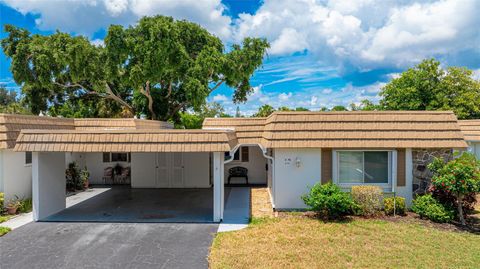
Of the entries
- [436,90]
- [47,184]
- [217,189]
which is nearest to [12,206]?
[47,184]

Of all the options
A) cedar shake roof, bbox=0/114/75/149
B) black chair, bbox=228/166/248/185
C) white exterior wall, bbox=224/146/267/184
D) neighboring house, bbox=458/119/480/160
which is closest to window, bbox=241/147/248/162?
white exterior wall, bbox=224/146/267/184

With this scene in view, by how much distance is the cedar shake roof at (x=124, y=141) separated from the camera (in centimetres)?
894

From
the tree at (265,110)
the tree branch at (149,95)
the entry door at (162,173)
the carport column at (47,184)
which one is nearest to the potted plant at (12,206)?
the carport column at (47,184)

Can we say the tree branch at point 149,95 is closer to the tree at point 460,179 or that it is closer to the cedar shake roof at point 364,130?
the cedar shake roof at point 364,130

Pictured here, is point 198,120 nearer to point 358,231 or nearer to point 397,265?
point 358,231

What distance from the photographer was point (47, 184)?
9859 mm

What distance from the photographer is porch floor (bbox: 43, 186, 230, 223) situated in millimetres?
9766

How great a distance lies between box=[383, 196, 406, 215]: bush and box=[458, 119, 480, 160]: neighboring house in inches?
364

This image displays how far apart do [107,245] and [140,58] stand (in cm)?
1617

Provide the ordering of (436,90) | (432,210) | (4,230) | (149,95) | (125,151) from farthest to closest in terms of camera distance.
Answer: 1. (436,90)
2. (149,95)
3. (432,210)
4. (125,151)
5. (4,230)

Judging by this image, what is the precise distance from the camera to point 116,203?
11852mm

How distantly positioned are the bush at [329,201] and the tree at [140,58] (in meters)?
13.7

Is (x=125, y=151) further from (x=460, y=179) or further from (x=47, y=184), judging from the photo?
(x=460, y=179)

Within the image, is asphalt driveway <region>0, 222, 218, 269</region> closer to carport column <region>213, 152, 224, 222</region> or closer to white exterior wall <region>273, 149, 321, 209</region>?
carport column <region>213, 152, 224, 222</region>
